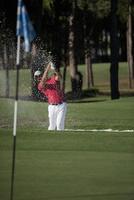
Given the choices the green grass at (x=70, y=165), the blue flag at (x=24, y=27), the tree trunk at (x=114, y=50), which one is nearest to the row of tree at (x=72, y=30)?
the tree trunk at (x=114, y=50)

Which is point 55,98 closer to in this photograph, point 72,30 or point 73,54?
point 72,30

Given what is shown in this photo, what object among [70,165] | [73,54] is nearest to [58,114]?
[70,165]

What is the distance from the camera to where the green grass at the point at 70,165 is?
34.3 ft

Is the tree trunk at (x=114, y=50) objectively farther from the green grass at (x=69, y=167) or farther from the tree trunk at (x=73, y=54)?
the green grass at (x=69, y=167)

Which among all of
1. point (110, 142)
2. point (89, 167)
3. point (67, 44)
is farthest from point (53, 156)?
point (67, 44)

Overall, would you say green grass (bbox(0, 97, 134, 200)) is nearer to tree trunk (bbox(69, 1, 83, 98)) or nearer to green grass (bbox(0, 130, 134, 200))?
green grass (bbox(0, 130, 134, 200))

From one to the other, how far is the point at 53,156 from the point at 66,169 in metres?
1.90

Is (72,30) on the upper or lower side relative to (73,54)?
upper

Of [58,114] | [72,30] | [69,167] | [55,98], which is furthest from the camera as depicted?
[72,30]

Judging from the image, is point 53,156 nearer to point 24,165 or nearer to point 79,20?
point 24,165

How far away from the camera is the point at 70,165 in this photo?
43.0ft

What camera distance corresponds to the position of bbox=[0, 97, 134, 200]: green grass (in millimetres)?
10443

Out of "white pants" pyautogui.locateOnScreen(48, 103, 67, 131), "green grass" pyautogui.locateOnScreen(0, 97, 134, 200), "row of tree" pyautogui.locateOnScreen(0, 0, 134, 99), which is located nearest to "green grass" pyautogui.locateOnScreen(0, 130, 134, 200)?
"green grass" pyautogui.locateOnScreen(0, 97, 134, 200)

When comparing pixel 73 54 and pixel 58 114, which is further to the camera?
pixel 73 54
